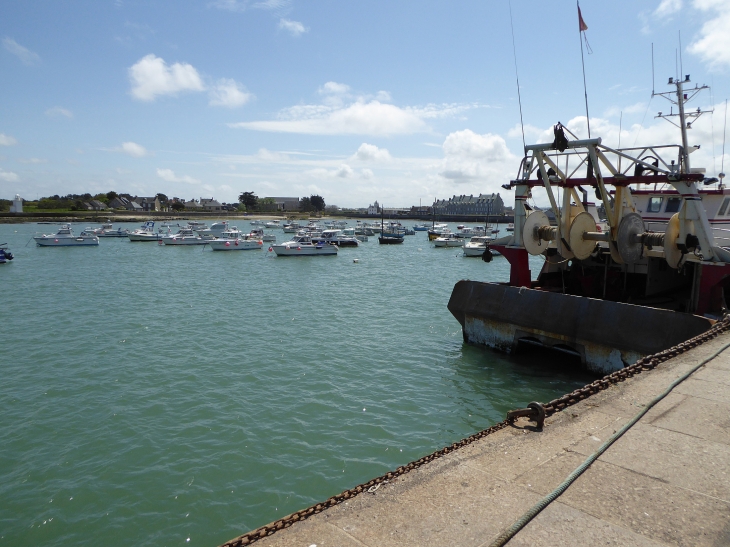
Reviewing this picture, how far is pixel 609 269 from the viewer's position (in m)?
16.3

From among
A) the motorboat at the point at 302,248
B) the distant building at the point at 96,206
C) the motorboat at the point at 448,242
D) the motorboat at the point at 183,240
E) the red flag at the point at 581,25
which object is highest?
the distant building at the point at 96,206

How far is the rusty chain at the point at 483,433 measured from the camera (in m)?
4.41

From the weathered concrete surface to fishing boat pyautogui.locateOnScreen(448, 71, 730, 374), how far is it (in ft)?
17.9

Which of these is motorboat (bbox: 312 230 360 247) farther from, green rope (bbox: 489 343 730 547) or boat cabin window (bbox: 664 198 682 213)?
green rope (bbox: 489 343 730 547)

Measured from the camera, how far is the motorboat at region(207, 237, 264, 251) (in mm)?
59562

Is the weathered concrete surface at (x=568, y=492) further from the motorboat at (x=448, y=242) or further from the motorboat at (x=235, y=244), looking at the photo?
the motorboat at (x=448, y=242)

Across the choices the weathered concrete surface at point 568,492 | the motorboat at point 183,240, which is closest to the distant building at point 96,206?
the motorboat at point 183,240

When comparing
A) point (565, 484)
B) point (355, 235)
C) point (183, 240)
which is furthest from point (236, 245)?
point (565, 484)

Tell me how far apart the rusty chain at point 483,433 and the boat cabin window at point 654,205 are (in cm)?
614

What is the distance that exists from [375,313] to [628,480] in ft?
62.2

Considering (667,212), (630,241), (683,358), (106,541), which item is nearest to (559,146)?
(630,241)

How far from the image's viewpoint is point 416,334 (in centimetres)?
1934

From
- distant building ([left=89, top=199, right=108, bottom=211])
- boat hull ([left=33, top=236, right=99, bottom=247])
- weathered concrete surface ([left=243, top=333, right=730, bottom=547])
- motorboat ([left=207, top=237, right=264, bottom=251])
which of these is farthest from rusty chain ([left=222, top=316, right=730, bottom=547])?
distant building ([left=89, top=199, right=108, bottom=211])

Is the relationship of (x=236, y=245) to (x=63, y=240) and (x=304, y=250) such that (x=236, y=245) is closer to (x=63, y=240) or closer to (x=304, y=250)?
(x=304, y=250)
